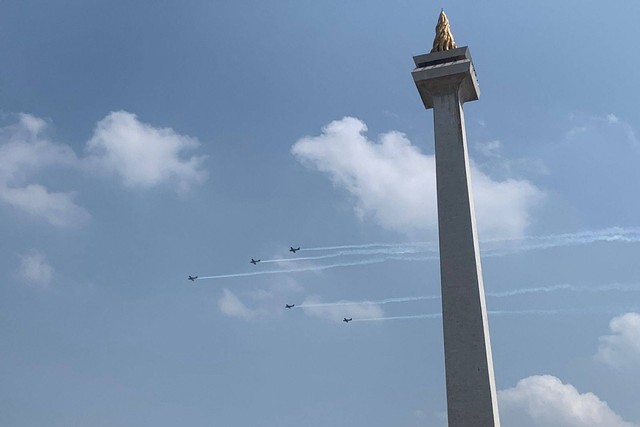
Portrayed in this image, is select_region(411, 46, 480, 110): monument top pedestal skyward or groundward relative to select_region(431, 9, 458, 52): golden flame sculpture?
groundward

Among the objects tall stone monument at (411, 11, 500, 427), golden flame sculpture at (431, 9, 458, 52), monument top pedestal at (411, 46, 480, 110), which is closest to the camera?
tall stone monument at (411, 11, 500, 427)

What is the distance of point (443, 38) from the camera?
44312 millimetres

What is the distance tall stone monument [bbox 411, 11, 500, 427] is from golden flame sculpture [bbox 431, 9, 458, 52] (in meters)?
0.07

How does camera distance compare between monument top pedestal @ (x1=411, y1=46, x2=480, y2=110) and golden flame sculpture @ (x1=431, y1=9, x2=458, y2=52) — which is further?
golden flame sculpture @ (x1=431, y1=9, x2=458, y2=52)

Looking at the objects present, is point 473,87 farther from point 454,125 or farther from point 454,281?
point 454,281

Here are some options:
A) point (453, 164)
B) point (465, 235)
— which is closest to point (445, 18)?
point (453, 164)

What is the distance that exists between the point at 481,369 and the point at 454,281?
5.12m

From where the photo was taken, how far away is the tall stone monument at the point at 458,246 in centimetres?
3356

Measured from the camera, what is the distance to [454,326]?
35.0 metres

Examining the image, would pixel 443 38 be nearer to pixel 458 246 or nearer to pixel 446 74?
pixel 446 74

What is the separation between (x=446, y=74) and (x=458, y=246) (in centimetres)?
1213

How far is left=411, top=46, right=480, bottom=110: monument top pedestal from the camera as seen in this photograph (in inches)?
1631

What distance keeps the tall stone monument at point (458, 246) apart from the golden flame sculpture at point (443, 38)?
0.07m

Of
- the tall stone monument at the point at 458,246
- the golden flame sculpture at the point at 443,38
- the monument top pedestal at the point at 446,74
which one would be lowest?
the tall stone monument at the point at 458,246
